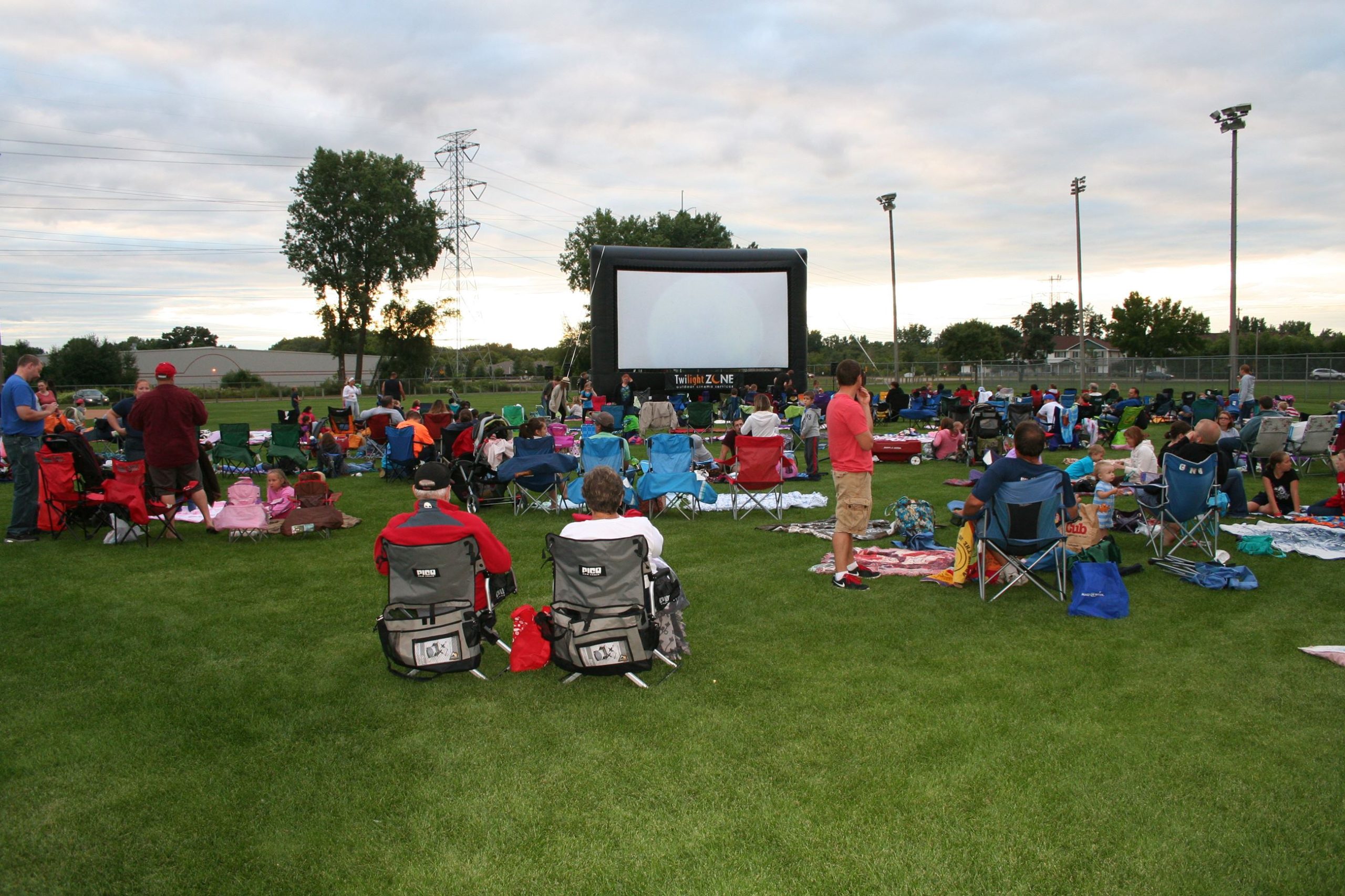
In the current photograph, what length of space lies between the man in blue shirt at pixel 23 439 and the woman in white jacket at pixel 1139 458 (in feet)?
27.9

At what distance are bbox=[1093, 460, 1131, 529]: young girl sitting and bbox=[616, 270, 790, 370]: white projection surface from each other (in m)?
13.7

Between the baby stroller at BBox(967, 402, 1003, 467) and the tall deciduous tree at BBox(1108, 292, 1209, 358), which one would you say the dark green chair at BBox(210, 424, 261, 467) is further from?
the tall deciduous tree at BBox(1108, 292, 1209, 358)

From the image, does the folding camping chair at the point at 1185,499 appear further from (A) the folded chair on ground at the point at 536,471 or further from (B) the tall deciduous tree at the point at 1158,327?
(B) the tall deciduous tree at the point at 1158,327

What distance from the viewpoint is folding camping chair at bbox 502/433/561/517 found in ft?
26.1

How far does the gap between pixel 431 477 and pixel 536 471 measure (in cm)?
422

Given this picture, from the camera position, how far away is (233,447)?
35.5 ft

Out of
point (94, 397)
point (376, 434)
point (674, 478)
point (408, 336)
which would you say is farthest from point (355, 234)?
point (674, 478)

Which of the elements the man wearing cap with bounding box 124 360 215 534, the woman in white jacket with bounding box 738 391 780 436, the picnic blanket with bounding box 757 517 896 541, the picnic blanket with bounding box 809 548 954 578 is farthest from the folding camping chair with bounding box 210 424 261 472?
the picnic blanket with bounding box 809 548 954 578

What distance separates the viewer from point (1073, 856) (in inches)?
94.7

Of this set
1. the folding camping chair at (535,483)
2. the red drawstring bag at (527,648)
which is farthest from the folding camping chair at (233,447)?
the red drawstring bag at (527,648)

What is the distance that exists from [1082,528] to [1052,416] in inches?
314

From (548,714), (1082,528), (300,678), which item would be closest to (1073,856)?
(548,714)

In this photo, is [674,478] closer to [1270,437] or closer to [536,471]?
[536,471]

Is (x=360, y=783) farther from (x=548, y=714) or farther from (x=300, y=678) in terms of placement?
(x=300, y=678)
